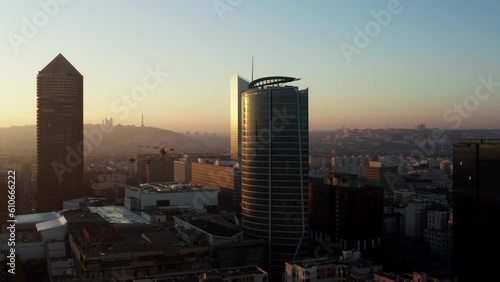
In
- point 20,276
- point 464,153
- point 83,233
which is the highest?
point 464,153

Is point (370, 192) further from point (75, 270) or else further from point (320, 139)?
point (320, 139)

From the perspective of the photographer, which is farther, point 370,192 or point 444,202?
point 444,202

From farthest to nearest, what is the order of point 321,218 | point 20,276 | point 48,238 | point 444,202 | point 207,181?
point 207,181 → point 444,202 → point 321,218 → point 48,238 → point 20,276

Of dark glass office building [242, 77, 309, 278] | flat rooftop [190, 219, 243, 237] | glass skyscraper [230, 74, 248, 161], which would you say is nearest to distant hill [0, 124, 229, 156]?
glass skyscraper [230, 74, 248, 161]

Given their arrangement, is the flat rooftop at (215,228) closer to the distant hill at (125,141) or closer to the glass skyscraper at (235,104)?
the glass skyscraper at (235,104)

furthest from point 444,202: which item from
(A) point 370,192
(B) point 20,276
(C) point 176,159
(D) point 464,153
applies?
(C) point 176,159

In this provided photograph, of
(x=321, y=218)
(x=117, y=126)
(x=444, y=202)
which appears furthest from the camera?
(x=117, y=126)

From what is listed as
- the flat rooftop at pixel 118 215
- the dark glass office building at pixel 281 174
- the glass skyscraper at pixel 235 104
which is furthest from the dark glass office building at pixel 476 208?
the glass skyscraper at pixel 235 104
